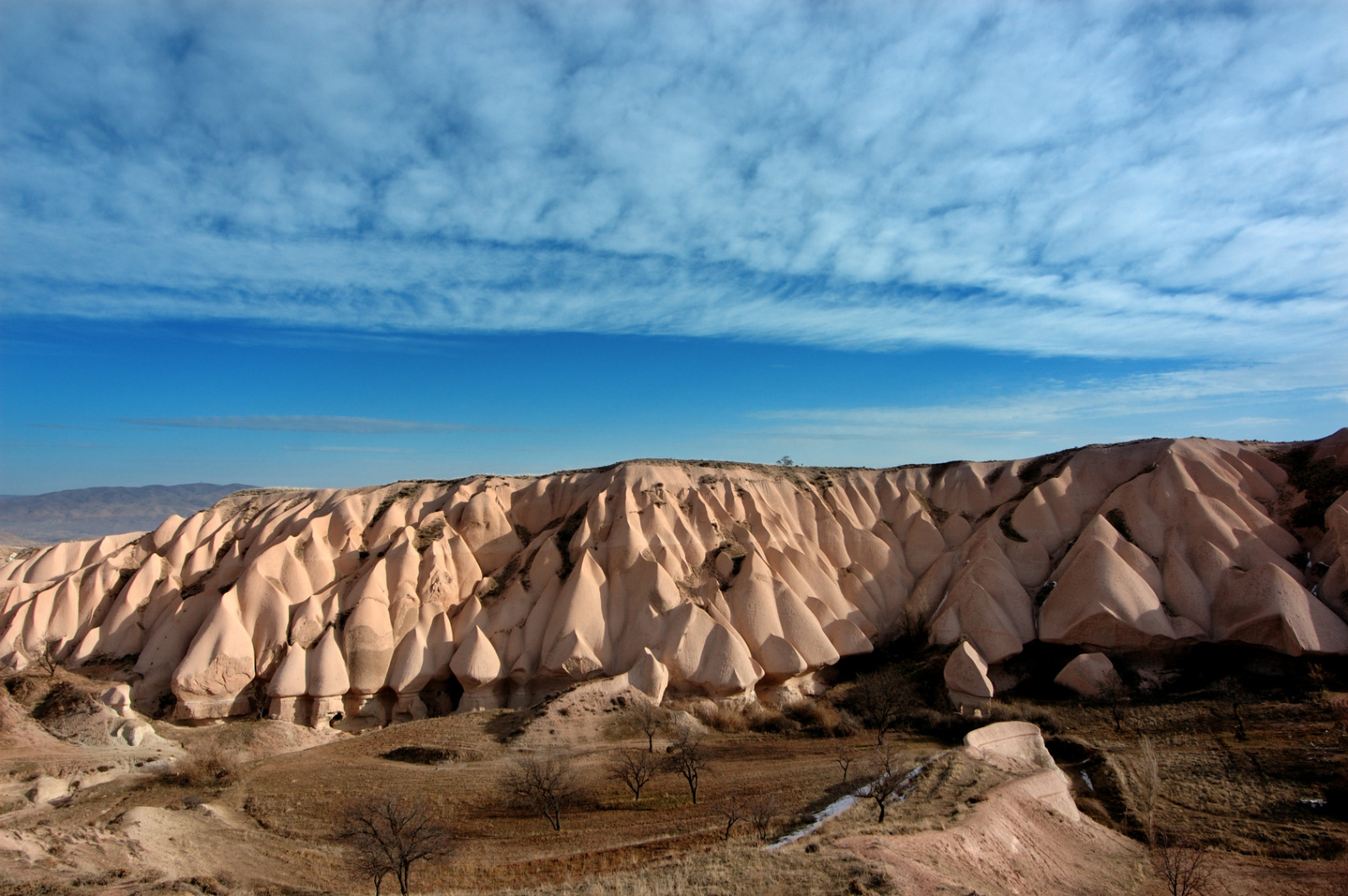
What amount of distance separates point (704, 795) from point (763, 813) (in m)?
4.26

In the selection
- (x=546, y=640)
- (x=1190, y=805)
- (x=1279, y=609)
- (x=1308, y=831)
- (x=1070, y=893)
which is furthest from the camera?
(x=546, y=640)

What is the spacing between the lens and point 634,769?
21469 mm

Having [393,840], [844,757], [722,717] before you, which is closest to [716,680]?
[722,717]

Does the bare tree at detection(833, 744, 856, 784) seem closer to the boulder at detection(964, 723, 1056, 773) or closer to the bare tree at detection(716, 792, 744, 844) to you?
the bare tree at detection(716, 792, 744, 844)

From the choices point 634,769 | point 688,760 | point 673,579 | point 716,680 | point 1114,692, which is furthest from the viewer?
point 673,579

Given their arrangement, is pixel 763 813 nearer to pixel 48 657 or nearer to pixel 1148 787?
pixel 1148 787

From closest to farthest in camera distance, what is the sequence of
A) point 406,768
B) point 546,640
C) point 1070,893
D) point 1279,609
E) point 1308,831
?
1. point 1070,893
2. point 1308,831
3. point 406,768
4. point 1279,609
5. point 546,640

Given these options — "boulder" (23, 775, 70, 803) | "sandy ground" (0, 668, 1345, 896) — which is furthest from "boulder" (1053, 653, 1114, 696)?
"boulder" (23, 775, 70, 803)

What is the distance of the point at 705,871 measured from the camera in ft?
45.3

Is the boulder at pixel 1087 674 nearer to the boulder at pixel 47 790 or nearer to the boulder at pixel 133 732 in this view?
the boulder at pixel 47 790

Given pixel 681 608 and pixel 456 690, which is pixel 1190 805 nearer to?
pixel 681 608

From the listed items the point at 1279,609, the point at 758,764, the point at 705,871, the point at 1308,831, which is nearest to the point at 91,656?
the point at 758,764

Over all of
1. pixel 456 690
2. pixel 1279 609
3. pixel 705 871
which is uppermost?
pixel 1279 609

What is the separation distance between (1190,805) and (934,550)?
21.8 meters
